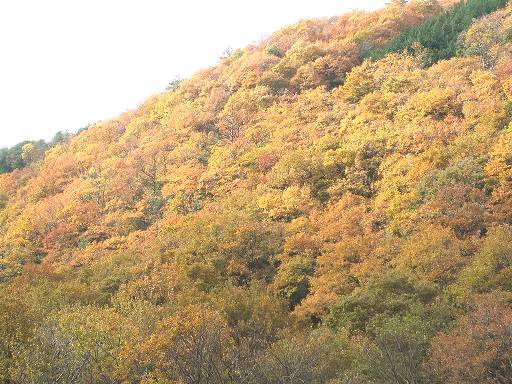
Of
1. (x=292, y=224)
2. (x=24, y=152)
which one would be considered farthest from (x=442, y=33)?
(x=24, y=152)

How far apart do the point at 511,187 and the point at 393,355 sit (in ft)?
104

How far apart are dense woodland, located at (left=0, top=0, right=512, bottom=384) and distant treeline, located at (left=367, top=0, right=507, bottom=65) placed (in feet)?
1.44

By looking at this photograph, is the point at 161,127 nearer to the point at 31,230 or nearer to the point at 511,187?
the point at 31,230

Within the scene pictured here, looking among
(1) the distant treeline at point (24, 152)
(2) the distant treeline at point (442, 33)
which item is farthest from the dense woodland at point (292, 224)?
(1) the distant treeline at point (24, 152)

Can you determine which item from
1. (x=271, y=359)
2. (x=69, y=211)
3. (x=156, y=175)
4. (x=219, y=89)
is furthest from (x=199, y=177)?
(x=271, y=359)

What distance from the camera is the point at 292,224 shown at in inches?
2576

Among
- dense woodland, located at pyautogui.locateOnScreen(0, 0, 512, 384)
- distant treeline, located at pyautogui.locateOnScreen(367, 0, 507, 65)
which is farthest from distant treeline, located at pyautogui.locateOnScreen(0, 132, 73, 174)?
distant treeline, located at pyautogui.locateOnScreen(367, 0, 507, 65)

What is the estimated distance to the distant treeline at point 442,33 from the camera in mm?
95688

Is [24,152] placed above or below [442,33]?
above

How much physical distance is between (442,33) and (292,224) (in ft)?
184

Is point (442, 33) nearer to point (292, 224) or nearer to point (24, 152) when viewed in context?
point (292, 224)

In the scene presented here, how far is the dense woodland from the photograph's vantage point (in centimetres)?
3028

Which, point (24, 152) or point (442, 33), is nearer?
point (442, 33)

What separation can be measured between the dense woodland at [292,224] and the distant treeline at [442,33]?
0.44 meters
